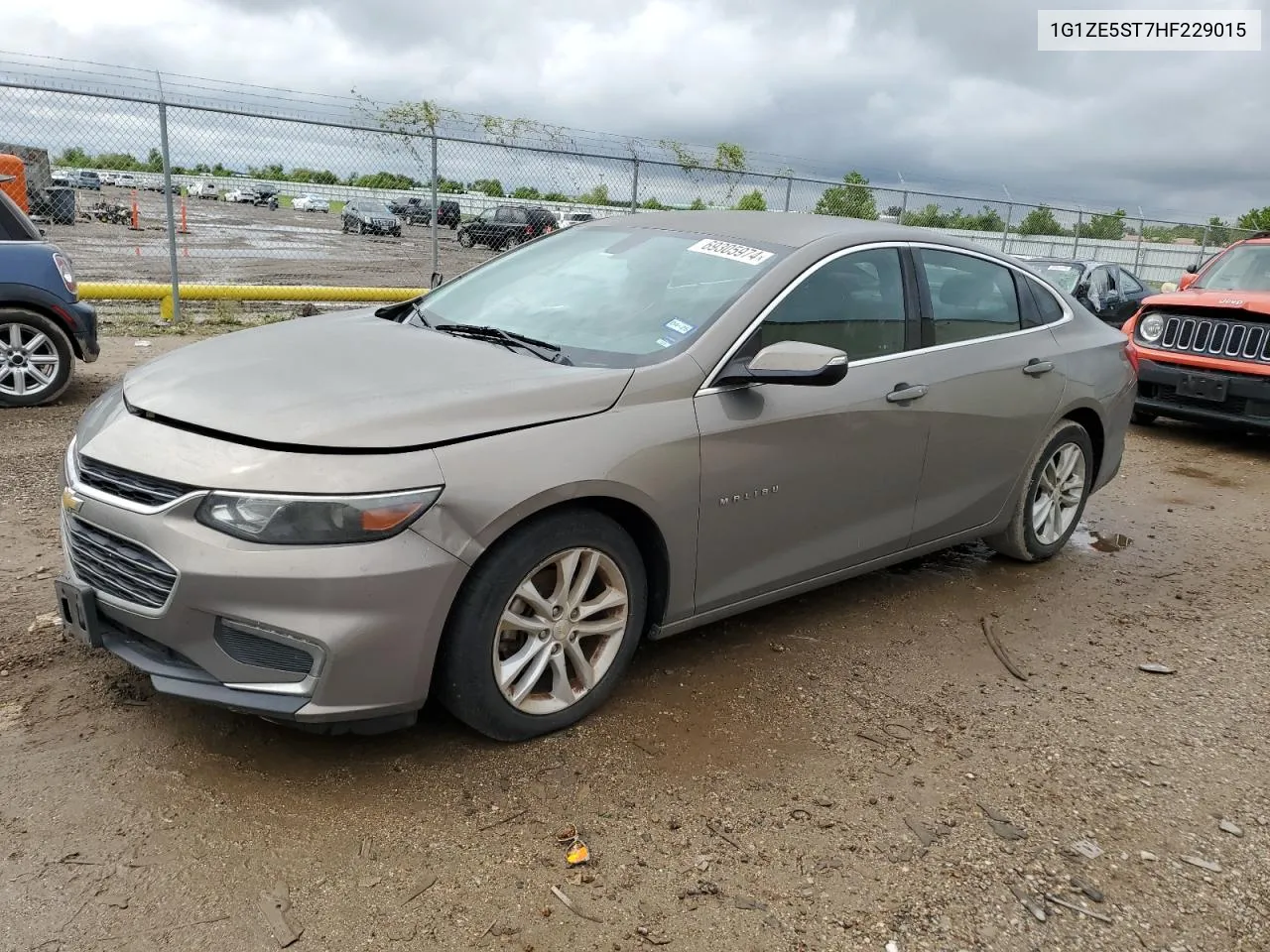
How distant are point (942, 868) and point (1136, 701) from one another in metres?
1.51

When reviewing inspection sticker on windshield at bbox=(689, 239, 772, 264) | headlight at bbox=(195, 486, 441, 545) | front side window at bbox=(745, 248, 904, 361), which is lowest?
headlight at bbox=(195, 486, 441, 545)

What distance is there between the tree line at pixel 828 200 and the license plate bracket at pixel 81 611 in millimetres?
4022

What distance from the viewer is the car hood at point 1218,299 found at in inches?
310

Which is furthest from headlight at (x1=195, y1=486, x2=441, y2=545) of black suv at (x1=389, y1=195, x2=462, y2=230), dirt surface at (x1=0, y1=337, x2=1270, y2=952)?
black suv at (x1=389, y1=195, x2=462, y2=230)

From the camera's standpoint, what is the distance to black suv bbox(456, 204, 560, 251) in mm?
14718

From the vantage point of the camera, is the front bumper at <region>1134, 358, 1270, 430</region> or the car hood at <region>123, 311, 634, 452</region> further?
the front bumper at <region>1134, 358, 1270, 430</region>

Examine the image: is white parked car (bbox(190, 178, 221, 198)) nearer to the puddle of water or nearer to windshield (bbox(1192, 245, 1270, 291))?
windshield (bbox(1192, 245, 1270, 291))

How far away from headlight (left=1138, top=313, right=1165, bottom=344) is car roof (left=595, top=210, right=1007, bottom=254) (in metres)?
5.23

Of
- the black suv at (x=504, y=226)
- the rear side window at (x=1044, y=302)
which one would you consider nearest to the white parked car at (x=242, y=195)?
the black suv at (x=504, y=226)

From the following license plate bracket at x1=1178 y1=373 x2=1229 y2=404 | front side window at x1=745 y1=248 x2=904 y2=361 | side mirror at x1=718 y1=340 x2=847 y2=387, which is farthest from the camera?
license plate bracket at x1=1178 y1=373 x2=1229 y2=404

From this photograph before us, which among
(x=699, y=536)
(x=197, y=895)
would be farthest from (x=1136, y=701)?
(x=197, y=895)

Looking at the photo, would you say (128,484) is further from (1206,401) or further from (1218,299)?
(1218,299)

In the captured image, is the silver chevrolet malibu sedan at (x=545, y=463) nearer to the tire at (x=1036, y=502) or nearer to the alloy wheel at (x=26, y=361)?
the tire at (x=1036, y=502)

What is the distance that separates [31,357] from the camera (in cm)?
689
